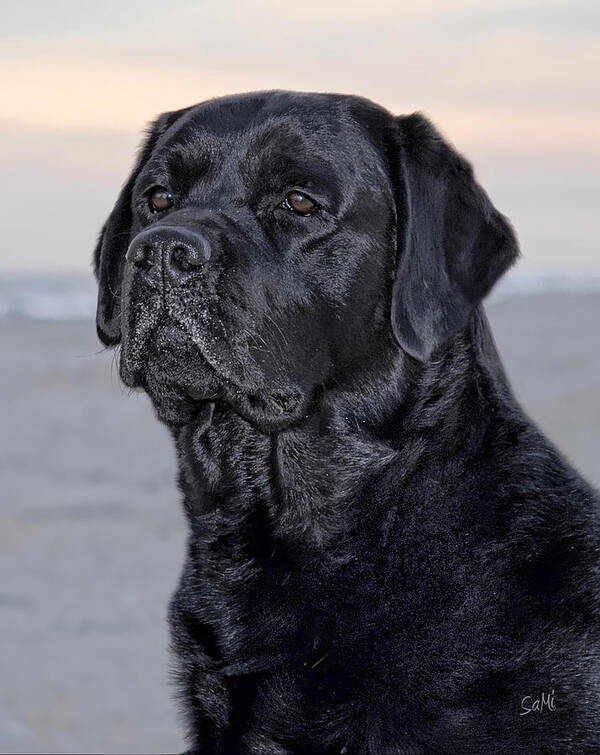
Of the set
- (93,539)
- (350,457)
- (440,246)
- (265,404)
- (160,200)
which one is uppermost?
(160,200)

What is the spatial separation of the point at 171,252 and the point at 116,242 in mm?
1008

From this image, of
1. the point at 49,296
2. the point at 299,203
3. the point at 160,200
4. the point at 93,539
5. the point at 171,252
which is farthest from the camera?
the point at 49,296

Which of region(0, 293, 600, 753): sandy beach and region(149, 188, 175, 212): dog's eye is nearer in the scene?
region(149, 188, 175, 212): dog's eye

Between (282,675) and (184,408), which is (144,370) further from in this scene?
(282,675)

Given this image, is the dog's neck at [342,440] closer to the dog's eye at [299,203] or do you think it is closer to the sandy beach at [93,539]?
the dog's eye at [299,203]

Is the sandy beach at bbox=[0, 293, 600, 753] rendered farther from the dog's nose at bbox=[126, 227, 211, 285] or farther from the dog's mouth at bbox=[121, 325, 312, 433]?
the dog's nose at bbox=[126, 227, 211, 285]

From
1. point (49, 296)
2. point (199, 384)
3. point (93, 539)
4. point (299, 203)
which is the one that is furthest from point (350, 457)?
point (49, 296)

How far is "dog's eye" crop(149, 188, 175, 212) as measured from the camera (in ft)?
14.9

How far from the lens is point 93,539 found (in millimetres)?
A: 9031

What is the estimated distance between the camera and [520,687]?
3.79 m

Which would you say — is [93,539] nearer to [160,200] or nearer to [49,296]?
[160,200]

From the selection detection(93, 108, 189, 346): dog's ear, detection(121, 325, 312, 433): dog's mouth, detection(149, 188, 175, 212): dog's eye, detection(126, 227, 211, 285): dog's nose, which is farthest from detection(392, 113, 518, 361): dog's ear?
detection(93, 108, 189, 346): dog's ear

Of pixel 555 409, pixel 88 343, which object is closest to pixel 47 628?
pixel 555 409

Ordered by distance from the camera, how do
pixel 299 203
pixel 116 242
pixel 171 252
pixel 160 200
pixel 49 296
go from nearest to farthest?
1. pixel 171 252
2. pixel 299 203
3. pixel 160 200
4. pixel 116 242
5. pixel 49 296
